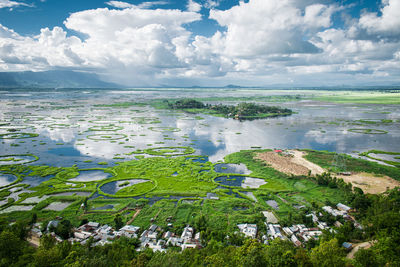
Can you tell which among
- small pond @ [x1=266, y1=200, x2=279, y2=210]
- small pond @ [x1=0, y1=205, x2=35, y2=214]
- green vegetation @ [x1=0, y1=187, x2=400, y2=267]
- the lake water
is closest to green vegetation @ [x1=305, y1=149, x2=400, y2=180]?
the lake water

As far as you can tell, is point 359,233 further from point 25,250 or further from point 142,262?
point 25,250

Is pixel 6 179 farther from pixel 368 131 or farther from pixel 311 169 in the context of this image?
pixel 368 131

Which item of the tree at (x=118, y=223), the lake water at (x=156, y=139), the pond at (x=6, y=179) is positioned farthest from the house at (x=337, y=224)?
the pond at (x=6, y=179)

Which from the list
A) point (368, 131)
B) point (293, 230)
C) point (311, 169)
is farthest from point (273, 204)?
point (368, 131)

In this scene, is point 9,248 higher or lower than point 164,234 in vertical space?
higher

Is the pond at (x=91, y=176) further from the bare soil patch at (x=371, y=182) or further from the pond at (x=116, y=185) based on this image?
the bare soil patch at (x=371, y=182)

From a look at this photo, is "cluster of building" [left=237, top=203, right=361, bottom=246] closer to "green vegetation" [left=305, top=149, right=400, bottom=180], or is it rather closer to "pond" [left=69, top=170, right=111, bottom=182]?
"green vegetation" [left=305, top=149, right=400, bottom=180]

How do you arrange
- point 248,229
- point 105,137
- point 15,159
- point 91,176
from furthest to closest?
point 105,137 → point 15,159 → point 91,176 → point 248,229
